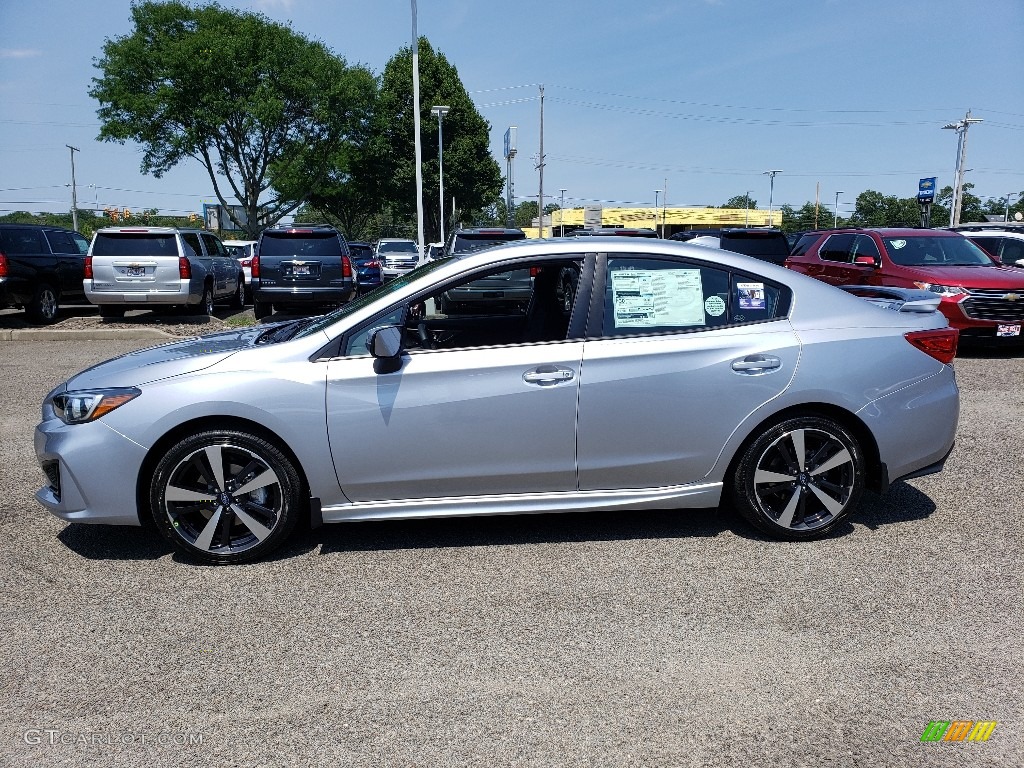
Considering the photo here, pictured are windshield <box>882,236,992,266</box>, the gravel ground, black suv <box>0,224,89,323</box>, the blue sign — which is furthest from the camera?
the blue sign

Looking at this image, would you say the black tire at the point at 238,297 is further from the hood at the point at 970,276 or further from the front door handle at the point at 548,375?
the front door handle at the point at 548,375

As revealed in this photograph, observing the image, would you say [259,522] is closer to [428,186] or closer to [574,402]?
[574,402]

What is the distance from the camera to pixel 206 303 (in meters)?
15.3

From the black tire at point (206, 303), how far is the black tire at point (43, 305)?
242cm

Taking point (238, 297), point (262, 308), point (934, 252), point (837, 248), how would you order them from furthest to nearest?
1. point (238, 297)
2. point (262, 308)
3. point (837, 248)
4. point (934, 252)

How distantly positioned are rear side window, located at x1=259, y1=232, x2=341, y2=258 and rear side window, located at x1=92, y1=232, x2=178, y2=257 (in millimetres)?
1606

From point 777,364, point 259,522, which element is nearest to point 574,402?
point 777,364

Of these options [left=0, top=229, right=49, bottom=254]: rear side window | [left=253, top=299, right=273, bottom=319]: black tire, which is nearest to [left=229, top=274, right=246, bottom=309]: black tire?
[left=253, top=299, right=273, bottom=319]: black tire

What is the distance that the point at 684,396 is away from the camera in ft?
13.3

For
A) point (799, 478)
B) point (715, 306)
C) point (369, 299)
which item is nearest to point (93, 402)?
point (369, 299)

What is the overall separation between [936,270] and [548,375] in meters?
9.20

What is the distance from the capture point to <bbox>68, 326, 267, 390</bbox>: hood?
13.0 ft

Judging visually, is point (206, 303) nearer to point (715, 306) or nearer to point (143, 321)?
point (143, 321)

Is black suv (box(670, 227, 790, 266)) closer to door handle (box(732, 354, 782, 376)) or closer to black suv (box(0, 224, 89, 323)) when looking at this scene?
black suv (box(0, 224, 89, 323))
